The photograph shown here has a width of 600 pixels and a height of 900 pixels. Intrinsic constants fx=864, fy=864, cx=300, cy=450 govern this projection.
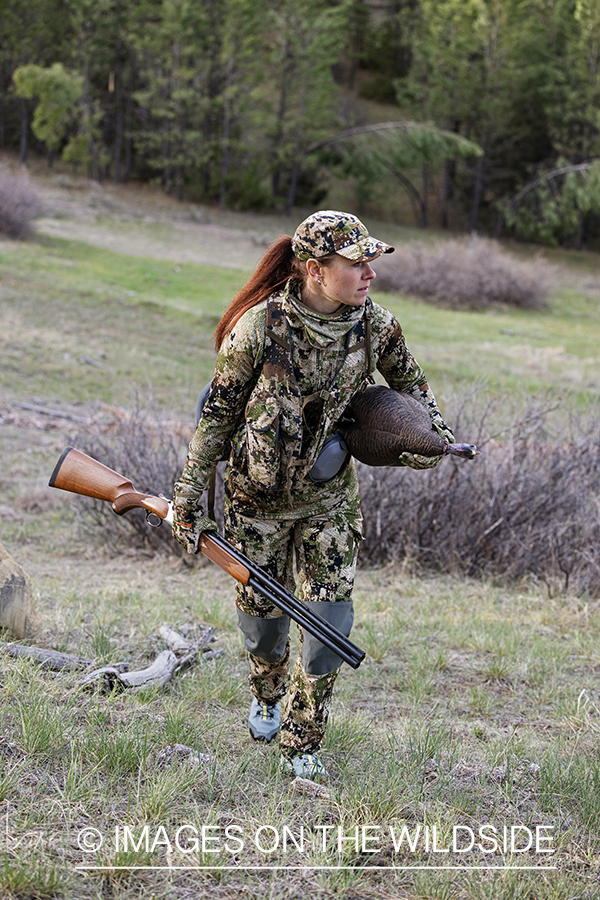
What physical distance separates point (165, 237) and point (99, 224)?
6.69ft

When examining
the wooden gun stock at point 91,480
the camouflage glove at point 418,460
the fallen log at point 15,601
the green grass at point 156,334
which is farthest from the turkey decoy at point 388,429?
the green grass at point 156,334

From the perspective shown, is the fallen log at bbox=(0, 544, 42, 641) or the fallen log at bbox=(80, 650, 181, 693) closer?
the fallen log at bbox=(80, 650, 181, 693)

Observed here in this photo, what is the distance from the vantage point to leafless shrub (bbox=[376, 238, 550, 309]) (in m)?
22.6

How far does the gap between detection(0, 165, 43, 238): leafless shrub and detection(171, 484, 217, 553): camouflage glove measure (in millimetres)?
18994

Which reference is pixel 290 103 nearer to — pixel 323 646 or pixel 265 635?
pixel 265 635

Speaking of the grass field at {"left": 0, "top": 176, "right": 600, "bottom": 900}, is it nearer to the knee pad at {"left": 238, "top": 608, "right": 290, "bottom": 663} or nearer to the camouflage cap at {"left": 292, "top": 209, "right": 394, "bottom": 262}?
the knee pad at {"left": 238, "top": 608, "right": 290, "bottom": 663}

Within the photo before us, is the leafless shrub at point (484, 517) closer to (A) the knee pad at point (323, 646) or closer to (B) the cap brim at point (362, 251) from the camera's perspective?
(A) the knee pad at point (323, 646)

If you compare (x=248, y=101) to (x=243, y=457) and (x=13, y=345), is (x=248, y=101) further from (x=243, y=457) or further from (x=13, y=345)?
(x=243, y=457)

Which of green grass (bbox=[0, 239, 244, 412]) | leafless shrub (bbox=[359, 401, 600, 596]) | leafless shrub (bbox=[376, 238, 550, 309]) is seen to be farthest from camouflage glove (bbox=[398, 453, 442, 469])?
leafless shrub (bbox=[376, 238, 550, 309])

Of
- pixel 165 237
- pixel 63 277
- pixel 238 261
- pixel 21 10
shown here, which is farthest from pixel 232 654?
pixel 21 10

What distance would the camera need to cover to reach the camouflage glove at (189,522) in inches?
118

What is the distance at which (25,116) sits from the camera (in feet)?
110

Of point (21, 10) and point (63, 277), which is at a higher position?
point (21, 10)

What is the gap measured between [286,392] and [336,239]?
50cm
